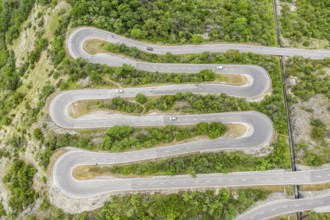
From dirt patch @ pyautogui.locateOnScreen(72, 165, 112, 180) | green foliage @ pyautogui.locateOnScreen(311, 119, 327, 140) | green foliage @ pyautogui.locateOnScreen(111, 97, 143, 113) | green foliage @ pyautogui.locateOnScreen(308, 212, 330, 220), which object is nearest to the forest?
green foliage @ pyautogui.locateOnScreen(111, 97, 143, 113)

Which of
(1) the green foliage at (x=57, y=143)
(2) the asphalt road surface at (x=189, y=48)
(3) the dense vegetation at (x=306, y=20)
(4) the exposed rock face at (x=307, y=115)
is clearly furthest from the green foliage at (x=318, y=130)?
(1) the green foliage at (x=57, y=143)

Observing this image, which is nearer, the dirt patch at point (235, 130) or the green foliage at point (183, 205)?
the green foliage at point (183, 205)

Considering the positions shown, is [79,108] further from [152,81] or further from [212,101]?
[212,101]

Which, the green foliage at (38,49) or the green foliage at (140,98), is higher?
the green foliage at (38,49)

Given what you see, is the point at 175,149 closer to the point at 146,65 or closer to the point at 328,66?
the point at 146,65

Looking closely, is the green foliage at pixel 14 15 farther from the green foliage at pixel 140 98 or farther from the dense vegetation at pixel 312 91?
the dense vegetation at pixel 312 91

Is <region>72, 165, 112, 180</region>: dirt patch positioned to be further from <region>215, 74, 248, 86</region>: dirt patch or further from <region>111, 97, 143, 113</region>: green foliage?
<region>215, 74, 248, 86</region>: dirt patch
